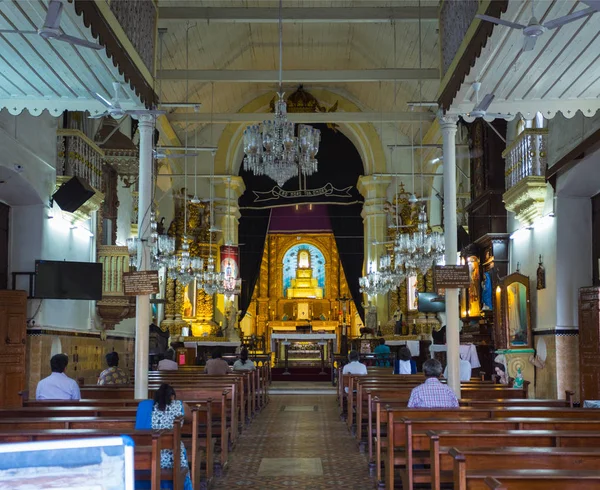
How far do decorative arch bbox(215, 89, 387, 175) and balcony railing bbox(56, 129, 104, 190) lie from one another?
9.86 m

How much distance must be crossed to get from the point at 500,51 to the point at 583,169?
4654 millimetres

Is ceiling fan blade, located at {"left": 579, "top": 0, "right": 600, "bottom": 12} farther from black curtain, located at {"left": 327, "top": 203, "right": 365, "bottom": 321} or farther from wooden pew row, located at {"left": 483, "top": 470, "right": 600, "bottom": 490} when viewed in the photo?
black curtain, located at {"left": 327, "top": 203, "right": 365, "bottom": 321}

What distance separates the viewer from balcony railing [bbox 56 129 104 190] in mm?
12859

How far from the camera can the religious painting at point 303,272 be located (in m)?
27.4

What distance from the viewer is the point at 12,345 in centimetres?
1151

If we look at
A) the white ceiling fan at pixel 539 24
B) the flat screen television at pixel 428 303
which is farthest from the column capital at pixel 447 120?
the flat screen television at pixel 428 303

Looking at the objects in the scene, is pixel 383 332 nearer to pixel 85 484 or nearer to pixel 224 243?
pixel 224 243

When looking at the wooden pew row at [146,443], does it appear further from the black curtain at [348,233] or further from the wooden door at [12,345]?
the black curtain at [348,233]

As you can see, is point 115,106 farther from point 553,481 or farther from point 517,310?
point 517,310

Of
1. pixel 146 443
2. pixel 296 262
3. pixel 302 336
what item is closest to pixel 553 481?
pixel 146 443

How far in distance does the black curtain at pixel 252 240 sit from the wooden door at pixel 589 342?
580 inches

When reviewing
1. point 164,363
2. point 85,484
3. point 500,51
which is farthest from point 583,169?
point 85,484

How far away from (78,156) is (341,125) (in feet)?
41.5

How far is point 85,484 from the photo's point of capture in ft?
4.76
